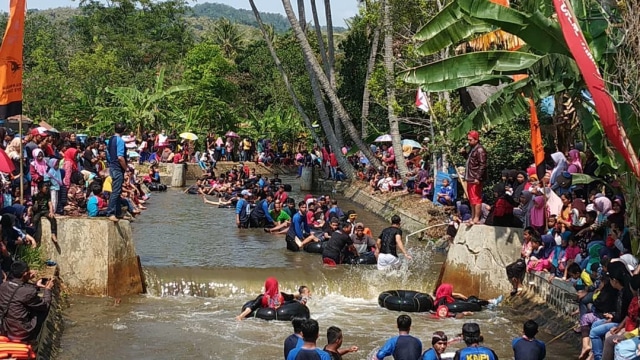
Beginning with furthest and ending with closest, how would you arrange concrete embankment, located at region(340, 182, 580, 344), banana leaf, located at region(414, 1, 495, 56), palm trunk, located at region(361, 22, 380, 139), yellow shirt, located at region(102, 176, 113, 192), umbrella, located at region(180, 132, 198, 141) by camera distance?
umbrella, located at region(180, 132, 198, 141), palm trunk, located at region(361, 22, 380, 139), yellow shirt, located at region(102, 176, 113, 192), concrete embankment, located at region(340, 182, 580, 344), banana leaf, located at region(414, 1, 495, 56)

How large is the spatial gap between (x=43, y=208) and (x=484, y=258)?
7761mm

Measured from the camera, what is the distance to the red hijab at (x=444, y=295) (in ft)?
50.6

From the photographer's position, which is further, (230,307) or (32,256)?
(230,307)

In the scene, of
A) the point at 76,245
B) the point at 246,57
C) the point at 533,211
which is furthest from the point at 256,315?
the point at 246,57

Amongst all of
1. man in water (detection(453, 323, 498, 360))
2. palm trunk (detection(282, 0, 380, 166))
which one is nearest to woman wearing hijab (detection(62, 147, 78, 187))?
palm trunk (detection(282, 0, 380, 166))

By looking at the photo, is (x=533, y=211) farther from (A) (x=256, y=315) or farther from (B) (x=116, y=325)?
(B) (x=116, y=325)

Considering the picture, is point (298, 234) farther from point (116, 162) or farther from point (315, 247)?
point (116, 162)

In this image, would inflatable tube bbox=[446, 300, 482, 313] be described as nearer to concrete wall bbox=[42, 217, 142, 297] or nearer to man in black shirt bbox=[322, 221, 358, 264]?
man in black shirt bbox=[322, 221, 358, 264]

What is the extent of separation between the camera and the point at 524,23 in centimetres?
1272

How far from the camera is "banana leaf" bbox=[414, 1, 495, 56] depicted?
44.9 ft

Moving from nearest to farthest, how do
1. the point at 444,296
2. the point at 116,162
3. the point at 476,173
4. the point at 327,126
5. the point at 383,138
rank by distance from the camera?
the point at 444,296 < the point at 116,162 < the point at 476,173 < the point at 327,126 < the point at 383,138

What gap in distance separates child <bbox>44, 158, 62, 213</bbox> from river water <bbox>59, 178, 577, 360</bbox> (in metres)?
2.09

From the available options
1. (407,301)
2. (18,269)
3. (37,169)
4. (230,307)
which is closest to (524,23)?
(407,301)

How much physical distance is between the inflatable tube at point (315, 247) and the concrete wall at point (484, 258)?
12.2 feet
